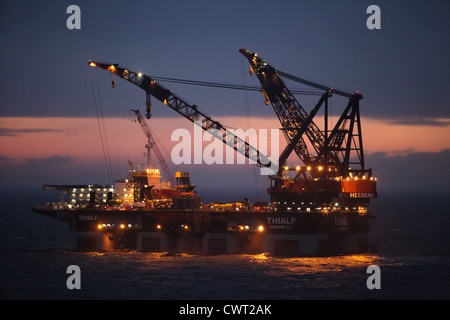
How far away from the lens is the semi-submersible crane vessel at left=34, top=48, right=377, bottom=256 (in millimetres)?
95875

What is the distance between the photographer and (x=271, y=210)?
100312 mm

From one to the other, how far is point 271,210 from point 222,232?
834cm

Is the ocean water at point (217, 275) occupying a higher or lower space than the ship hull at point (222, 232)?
lower

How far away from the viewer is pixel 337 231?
9844cm

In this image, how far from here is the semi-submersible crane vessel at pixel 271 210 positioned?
9588 centimetres

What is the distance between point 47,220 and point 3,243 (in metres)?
69.6

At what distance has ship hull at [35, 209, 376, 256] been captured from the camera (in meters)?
95.1

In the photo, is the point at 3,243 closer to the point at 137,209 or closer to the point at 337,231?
the point at 137,209

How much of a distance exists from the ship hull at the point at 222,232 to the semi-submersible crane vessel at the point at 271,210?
14 centimetres

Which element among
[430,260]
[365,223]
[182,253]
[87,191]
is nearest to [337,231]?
[365,223]

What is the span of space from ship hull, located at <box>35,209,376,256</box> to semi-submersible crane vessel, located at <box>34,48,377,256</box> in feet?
0.45

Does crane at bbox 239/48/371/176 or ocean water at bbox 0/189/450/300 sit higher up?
crane at bbox 239/48/371/176

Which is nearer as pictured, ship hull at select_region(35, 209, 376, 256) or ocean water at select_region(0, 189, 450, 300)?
ocean water at select_region(0, 189, 450, 300)

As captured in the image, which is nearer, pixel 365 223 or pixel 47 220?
pixel 365 223
